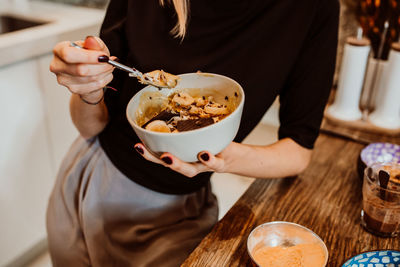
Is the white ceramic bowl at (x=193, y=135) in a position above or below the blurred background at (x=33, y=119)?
above

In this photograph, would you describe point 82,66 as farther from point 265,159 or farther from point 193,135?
point 265,159

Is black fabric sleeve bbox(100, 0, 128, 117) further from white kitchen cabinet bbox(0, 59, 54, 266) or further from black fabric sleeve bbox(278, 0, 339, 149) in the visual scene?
white kitchen cabinet bbox(0, 59, 54, 266)

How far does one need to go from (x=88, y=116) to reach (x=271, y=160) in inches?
19.4

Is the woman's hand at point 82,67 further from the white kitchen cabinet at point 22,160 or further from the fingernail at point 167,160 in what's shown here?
the white kitchen cabinet at point 22,160

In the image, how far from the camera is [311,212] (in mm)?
859

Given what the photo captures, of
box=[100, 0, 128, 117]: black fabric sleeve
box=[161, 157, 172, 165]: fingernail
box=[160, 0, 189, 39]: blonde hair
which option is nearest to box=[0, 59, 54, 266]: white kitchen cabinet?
box=[100, 0, 128, 117]: black fabric sleeve

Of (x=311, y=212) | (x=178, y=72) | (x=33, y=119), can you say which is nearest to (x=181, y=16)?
(x=178, y=72)

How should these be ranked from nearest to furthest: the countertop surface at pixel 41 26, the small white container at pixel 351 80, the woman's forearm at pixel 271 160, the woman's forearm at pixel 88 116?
the woman's forearm at pixel 271 160 → the woman's forearm at pixel 88 116 → the small white container at pixel 351 80 → the countertop surface at pixel 41 26

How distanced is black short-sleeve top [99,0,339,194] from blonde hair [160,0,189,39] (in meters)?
0.01

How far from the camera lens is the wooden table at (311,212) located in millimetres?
740

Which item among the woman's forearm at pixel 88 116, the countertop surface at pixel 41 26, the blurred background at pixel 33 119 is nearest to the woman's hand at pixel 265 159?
the woman's forearm at pixel 88 116

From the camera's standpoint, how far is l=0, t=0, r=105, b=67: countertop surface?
1492 mm

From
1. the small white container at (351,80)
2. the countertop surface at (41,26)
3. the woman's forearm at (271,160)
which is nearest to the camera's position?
the woman's forearm at (271,160)

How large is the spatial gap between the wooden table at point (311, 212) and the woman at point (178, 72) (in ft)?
0.18
